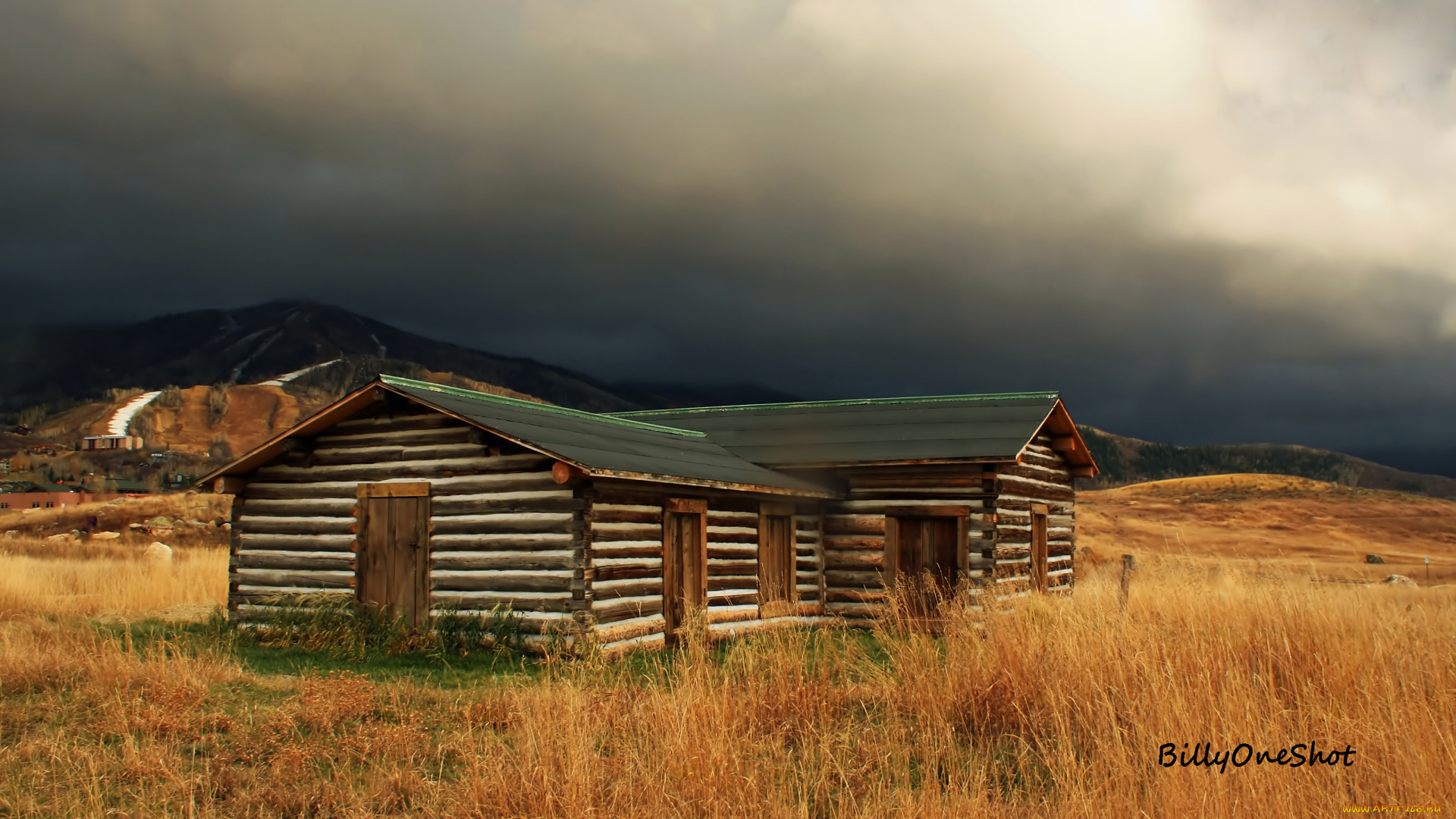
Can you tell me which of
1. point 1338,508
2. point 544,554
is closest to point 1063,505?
point 544,554

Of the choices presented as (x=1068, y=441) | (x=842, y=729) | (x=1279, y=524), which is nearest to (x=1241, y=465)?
(x=1279, y=524)

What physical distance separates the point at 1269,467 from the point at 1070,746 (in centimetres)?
13699

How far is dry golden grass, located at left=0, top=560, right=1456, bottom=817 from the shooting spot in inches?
221

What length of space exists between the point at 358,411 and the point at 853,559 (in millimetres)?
9282

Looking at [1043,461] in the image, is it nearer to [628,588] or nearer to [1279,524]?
[628,588]

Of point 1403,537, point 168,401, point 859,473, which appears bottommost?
point 1403,537

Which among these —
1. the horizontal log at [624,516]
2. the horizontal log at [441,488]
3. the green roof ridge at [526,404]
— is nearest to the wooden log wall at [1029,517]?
the horizontal log at [624,516]

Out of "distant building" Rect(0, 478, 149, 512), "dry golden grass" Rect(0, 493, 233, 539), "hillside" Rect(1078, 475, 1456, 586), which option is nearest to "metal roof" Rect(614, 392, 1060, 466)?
"hillside" Rect(1078, 475, 1456, 586)

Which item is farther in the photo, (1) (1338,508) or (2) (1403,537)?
(1) (1338,508)

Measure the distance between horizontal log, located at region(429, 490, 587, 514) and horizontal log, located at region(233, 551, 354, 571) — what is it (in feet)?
6.45

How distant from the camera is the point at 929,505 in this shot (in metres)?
19.0

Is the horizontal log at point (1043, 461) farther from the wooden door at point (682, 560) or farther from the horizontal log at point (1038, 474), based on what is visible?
A: the wooden door at point (682, 560)

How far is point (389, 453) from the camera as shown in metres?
15.6

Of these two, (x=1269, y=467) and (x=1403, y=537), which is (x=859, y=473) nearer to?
(x=1403, y=537)
